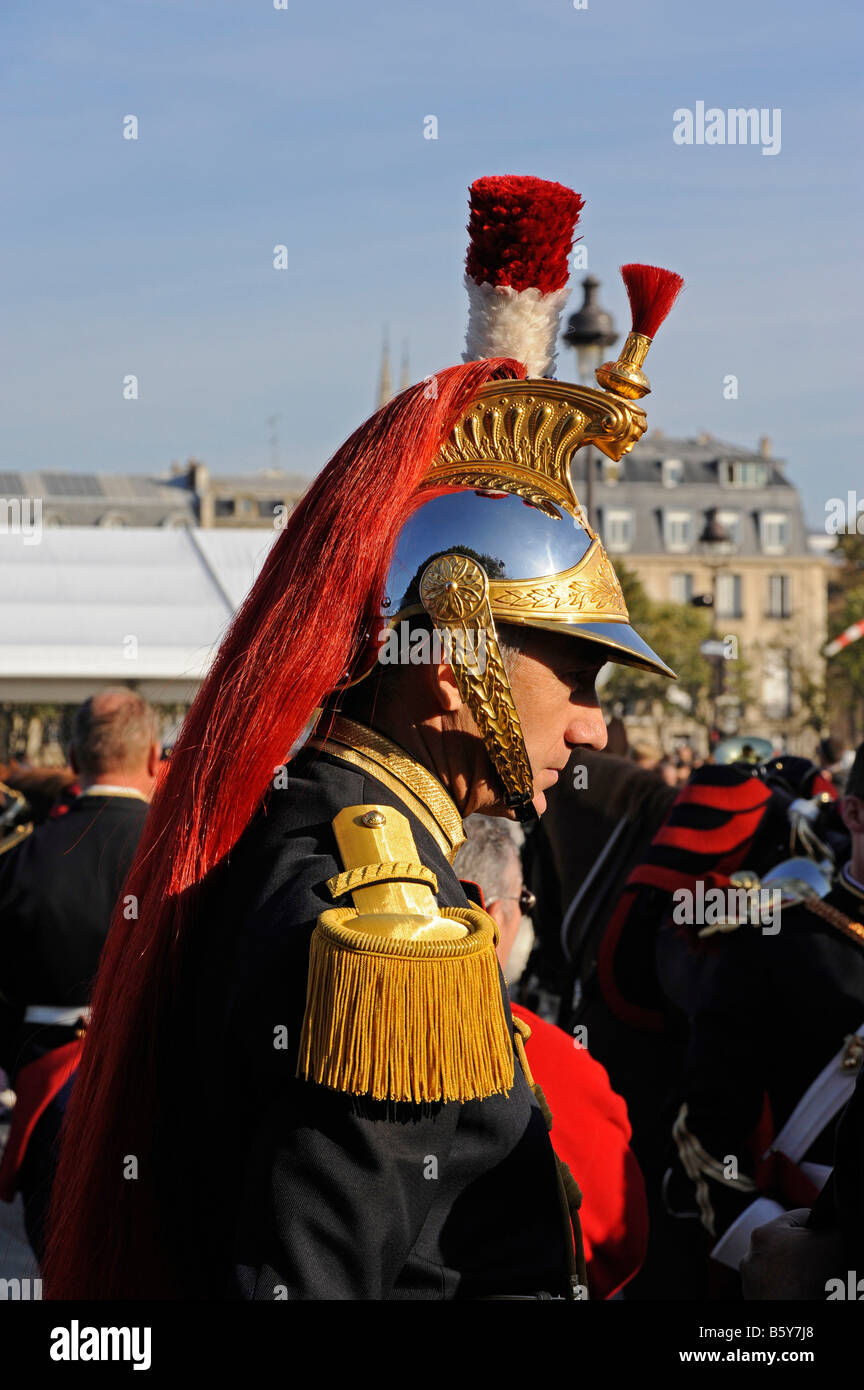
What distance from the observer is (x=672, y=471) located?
7312cm

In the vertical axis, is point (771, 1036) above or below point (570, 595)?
below

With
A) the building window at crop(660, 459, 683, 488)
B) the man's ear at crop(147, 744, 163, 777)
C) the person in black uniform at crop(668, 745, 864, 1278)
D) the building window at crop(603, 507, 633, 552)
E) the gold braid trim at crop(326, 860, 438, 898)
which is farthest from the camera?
the building window at crop(660, 459, 683, 488)

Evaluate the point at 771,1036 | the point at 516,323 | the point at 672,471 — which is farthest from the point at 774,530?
the point at 516,323

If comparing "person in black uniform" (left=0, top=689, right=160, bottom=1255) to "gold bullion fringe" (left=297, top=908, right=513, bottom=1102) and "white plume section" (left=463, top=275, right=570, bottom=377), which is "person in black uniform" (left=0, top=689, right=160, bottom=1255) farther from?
"gold bullion fringe" (left=297, top=908, right=513, bottom=1102)

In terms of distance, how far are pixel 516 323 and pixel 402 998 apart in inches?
47.0

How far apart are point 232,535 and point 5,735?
2230 centimetres

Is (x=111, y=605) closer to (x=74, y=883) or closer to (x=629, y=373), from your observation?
(x=74, y=883)

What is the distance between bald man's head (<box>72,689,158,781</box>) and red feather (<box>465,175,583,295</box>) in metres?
3.27

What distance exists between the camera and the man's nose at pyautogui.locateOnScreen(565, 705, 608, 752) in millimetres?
2176

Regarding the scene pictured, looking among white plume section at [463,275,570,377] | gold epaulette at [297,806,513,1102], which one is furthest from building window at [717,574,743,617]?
gold epaulette at [297,806,513,1102]

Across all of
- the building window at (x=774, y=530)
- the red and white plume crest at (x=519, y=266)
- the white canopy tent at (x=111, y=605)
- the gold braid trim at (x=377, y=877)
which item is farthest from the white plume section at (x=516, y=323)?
the building window at (x=774, y=530)

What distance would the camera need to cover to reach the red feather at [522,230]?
234 cm

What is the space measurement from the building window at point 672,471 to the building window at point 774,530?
4430 millimetres
